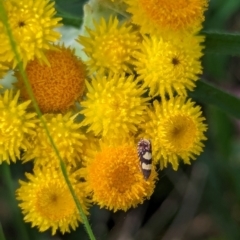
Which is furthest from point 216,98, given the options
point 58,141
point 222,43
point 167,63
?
point 58,141

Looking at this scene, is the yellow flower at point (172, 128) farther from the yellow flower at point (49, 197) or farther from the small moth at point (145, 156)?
the yellow flower at point (49, 197)

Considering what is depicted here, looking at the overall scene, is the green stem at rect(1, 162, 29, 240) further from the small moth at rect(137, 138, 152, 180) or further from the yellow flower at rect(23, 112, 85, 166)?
the small moth at rect(137, 138, 152, 180)

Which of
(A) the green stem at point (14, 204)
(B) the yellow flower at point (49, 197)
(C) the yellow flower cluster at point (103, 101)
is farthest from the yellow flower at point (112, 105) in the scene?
(A) the green stem at point (14, 204)

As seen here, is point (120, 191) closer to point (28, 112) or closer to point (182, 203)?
point (28, 112)

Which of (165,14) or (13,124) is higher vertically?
(165,14)

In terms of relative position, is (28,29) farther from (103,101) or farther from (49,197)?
(49,197)

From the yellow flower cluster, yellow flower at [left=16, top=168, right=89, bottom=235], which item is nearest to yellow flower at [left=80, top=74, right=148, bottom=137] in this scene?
the yellow flower cluster
